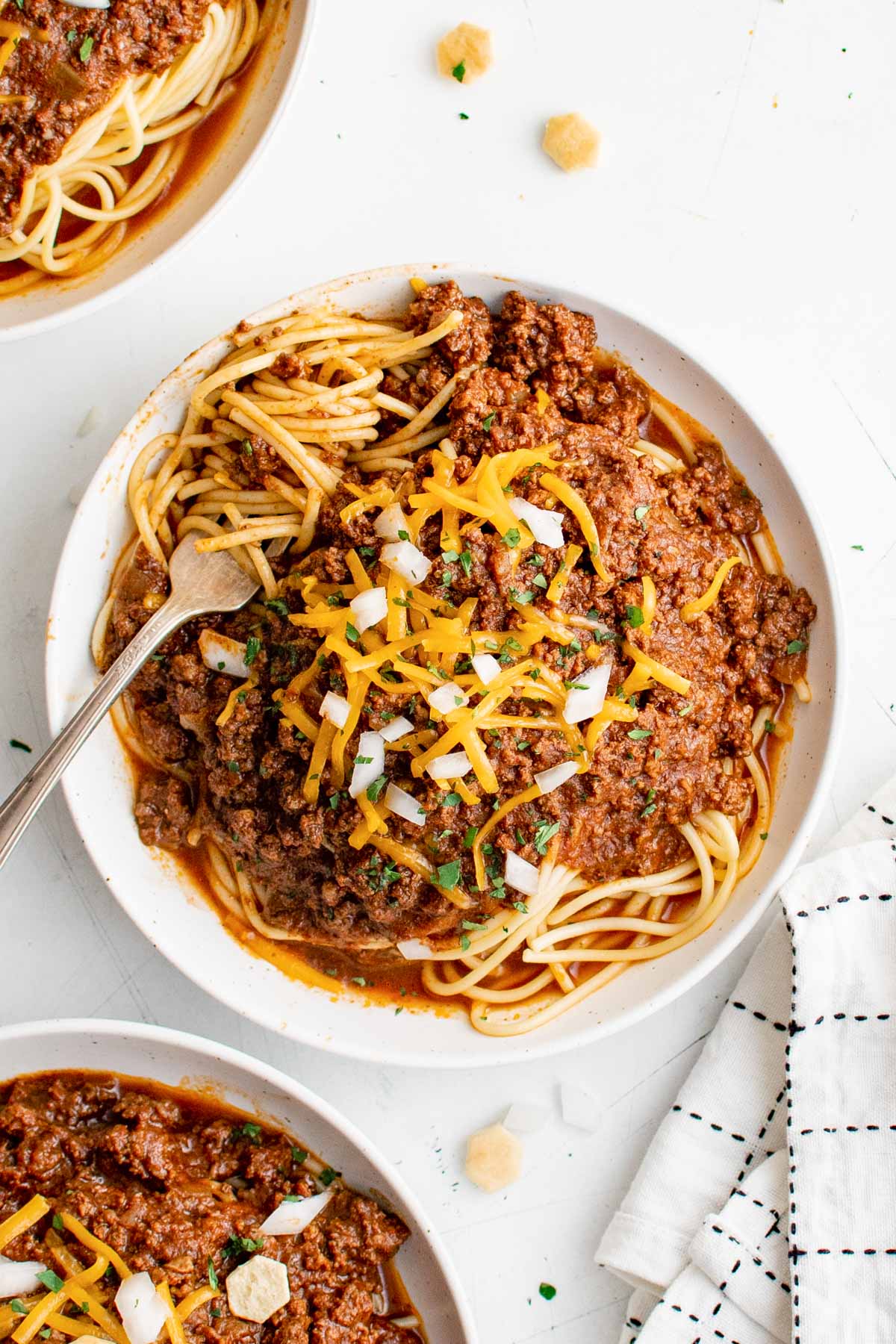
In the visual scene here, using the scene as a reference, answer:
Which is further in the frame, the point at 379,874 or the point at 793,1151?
the point at 793,1151

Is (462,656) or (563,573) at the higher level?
(563,573)

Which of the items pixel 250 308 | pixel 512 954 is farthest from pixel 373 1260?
pixel 250 308

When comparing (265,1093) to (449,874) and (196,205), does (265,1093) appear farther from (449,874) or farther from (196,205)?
(196,205)

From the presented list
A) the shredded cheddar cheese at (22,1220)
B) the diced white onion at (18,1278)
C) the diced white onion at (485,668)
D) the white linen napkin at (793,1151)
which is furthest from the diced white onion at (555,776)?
the diced white onion at (18,1278)

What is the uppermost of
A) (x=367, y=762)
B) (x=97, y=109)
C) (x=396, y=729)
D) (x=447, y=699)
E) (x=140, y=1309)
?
(x=97, y=109)

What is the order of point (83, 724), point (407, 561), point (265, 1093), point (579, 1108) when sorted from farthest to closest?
point (579, 1108), point (265, 1093), point (83, 724), point (407, 561)

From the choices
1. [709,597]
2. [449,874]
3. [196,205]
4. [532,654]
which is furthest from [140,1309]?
[196,205]
